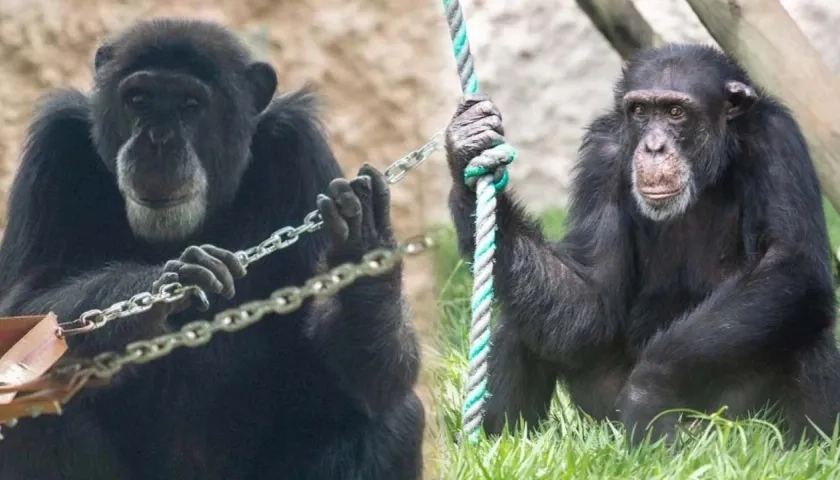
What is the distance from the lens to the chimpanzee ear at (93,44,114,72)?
8.22 ft

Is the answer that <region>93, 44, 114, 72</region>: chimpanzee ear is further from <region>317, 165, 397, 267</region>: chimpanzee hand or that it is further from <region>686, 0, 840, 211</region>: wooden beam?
<region>686, 0, 840, 211</region>: wooden beam

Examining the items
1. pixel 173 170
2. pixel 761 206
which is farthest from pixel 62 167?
pixel 761 206

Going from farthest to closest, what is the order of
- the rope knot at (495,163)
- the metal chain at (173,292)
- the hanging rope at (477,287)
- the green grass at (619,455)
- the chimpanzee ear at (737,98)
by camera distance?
the chimpanzee ear at (737,98) < the rope knot at (495,163) < the green grass at (619,455) < the hanging rope at (477,287) < the metal chain at (173,292)

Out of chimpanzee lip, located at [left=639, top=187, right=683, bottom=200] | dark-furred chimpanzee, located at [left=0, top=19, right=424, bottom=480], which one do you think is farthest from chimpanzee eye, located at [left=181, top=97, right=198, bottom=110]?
chimpanzee lip, located at [left=639, top=187, right=683, bottom=200]

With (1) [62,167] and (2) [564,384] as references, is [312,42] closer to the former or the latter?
(1) [62,167]

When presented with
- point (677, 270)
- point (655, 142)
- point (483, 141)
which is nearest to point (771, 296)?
point (677, 270)

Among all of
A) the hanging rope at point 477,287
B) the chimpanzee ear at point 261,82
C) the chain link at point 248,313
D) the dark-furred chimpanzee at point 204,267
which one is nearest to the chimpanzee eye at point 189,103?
the dark-furred chimpanzee at point 204,267

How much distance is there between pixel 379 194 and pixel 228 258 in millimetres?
394

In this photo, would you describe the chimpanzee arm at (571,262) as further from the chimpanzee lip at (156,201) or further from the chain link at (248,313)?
the chimpanzee lip at (156,201)

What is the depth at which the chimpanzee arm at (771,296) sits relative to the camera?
3594 millimetres

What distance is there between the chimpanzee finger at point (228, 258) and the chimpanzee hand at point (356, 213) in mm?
279

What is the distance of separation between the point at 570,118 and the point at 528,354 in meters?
4.81

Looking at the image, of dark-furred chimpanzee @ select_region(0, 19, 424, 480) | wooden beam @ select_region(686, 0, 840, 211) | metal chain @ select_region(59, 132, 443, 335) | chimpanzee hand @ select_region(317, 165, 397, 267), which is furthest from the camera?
wooden beam @ select_region(686, 0, 840, 211)

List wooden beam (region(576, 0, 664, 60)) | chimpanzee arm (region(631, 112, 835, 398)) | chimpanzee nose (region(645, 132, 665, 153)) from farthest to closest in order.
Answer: wooden beam (region(576, 0, 664, 60)) < chimpanzee nose (region(645, 132, 665, 153)) < chimpanzee arm (region(631, 112, 835, 398))
